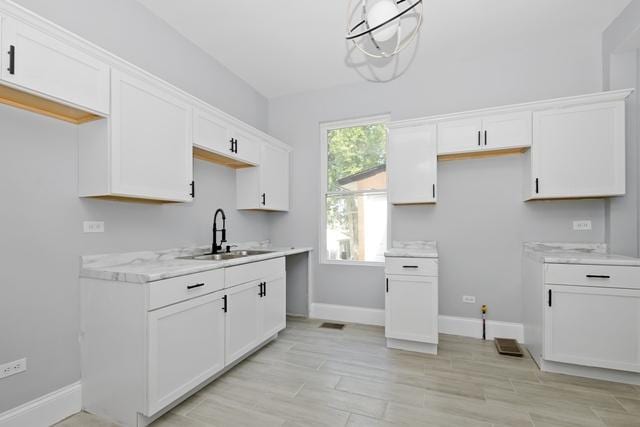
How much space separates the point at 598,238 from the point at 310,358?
9.80ft

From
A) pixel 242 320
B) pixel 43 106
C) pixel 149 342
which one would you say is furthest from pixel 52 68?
pixel 242 320

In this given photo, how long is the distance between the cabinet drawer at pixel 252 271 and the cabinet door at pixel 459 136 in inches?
82.0

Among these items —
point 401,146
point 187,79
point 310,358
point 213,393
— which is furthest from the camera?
point 401,146

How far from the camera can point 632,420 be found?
1807 millimetres

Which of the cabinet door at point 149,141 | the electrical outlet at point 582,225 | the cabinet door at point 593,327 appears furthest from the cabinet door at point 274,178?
the electrical outlet at point 582,225

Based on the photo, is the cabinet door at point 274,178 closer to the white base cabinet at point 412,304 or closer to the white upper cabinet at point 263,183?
the white upper cabinet at point 263,183

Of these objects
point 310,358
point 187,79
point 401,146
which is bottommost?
point 310,358

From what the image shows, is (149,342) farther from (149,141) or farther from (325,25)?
(325,25)

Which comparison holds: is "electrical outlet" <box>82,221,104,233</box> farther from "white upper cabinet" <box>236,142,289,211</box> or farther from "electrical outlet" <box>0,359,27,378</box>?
"white upper cabinet" <box>236,142,289,211</box>

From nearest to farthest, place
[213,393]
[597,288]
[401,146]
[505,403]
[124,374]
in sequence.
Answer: [124,374]
[505,403]
[213,393]
[597,288]
[401,146]

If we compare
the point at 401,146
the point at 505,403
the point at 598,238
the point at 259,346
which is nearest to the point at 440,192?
the point at 401,146

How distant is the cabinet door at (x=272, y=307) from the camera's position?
2809mm

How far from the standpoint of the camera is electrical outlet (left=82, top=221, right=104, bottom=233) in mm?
1979

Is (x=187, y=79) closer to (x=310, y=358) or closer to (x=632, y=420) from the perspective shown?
(x=310, y=358)
